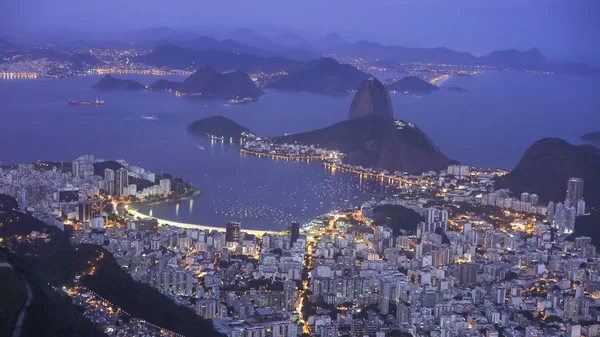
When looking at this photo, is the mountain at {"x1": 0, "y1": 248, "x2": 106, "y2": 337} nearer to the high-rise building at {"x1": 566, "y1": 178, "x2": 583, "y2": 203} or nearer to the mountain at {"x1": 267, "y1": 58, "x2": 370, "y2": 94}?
the high-rise building at {"x1": 566, "y1": 178, "x2": 583, "y2": 203}

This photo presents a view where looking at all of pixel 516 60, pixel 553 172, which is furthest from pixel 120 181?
pixel 516 60

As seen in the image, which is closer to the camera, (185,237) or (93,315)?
(93,315)

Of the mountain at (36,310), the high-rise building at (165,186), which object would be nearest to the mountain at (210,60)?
the high-rise building at (165,186)

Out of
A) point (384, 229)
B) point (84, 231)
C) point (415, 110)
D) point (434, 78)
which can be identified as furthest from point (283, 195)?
point (434, 78)

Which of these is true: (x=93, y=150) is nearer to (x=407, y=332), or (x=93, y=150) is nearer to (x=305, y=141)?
(x=305, y=141)

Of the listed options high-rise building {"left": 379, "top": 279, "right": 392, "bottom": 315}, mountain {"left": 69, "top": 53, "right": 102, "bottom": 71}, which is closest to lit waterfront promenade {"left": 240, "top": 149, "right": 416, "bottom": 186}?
high-rise building {"left": 379, "top": 279, "right": 392, "bottom": 315}
